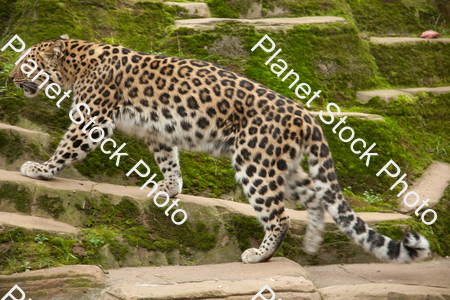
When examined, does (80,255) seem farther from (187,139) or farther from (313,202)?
(313,202)

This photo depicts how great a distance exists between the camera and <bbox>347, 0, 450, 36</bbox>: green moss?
11.3 metres

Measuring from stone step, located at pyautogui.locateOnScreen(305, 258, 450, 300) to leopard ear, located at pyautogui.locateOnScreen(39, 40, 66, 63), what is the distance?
14.0 feet

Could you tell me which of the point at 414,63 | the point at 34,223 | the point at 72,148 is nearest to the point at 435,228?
the point at 414,63

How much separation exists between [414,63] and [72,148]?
7857mm

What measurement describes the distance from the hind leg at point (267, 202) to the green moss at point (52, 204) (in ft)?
6.75

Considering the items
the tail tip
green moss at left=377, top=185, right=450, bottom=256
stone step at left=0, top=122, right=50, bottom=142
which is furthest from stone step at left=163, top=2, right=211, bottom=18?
the tail tip

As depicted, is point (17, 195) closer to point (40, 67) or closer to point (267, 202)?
point (40, 67)

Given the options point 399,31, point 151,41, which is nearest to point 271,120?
point 151,41

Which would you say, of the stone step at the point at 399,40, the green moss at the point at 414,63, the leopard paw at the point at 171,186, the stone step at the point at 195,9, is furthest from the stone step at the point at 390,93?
the leopard paw at the point at 171,186

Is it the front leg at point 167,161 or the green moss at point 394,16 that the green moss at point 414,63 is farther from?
the front leg at point 167,161

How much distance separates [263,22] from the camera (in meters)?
9.06

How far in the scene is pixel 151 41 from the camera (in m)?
8.55

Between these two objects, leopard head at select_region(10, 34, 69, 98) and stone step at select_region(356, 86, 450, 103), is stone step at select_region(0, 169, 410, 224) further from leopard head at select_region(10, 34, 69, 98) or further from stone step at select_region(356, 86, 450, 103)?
stone step at select_region(356, 86, 450, 103)

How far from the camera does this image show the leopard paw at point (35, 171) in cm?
541
